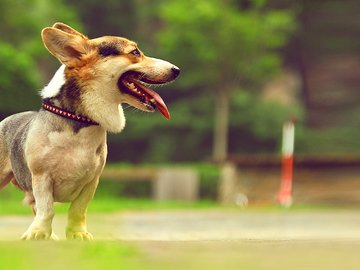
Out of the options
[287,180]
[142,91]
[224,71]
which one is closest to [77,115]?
[142,91]

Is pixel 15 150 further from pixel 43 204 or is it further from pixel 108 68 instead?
pixel 108 68

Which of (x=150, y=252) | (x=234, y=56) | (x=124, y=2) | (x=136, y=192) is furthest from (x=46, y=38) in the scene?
(x=124, y=2)

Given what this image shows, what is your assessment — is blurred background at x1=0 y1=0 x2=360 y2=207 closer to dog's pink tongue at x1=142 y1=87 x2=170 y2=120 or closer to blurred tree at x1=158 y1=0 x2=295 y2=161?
blurred tree at x1=158 y1=0 x2=295 y2=161

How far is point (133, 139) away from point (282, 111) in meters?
5.85

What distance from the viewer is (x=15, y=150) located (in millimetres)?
4242

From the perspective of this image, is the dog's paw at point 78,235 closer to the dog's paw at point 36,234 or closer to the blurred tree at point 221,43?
the dog's paw at point 36,234

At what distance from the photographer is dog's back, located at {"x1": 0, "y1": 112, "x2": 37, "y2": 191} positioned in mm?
4168

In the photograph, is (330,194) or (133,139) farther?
(133,139)

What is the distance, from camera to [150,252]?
2709 mm

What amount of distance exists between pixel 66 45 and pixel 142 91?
1.36 feet

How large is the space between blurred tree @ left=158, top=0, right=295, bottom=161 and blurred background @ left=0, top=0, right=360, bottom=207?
4cm

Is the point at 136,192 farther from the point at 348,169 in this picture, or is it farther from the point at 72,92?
the point at 72,92

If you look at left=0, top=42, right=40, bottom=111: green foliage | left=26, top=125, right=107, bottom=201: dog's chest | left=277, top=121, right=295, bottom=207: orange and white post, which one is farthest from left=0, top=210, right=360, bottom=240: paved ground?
left=277, top=121, right=295, bottom=207: orange and white post

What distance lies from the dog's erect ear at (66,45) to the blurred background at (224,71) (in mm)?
17916
